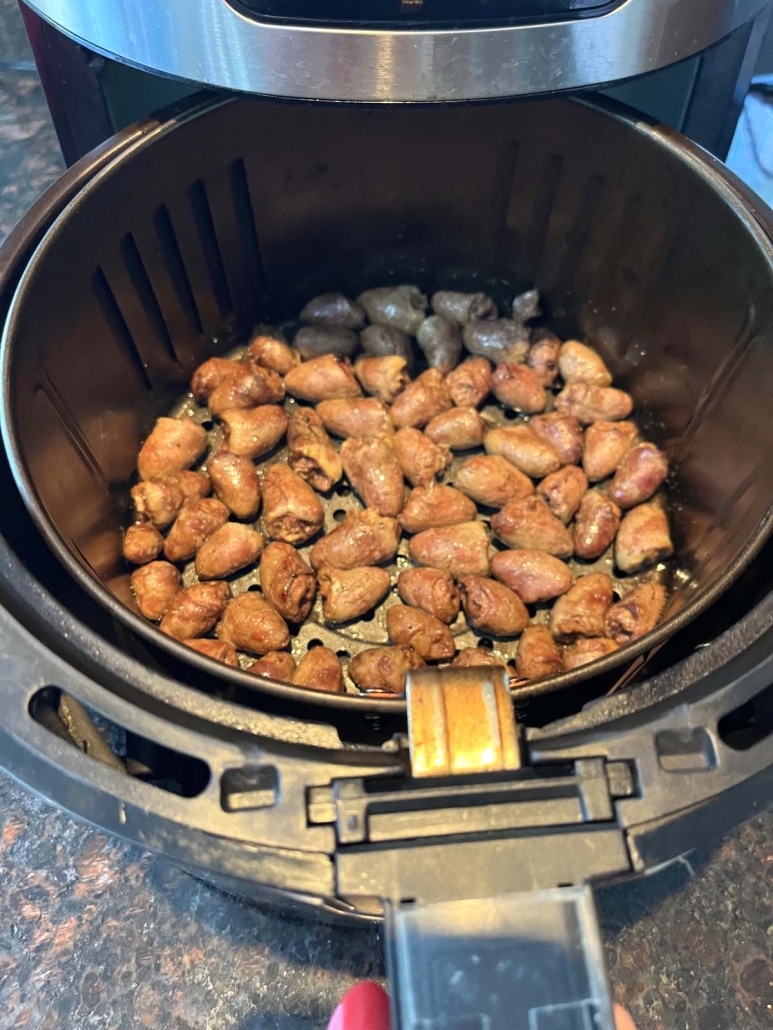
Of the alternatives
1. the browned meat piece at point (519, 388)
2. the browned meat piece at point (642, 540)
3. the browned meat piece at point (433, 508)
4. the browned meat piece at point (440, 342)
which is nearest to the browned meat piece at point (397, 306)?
the browned meat piece at point (440, 342)

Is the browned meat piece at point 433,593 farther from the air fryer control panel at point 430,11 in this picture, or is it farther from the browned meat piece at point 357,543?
the air fryer control panel at point 430,11

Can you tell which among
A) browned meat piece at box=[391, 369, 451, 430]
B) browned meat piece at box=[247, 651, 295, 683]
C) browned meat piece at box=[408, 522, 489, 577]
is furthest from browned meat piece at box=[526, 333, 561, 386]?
browned meat piece at box=[247, 651, 295, 683]

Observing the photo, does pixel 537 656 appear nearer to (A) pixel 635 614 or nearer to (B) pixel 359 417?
(A) pixel 635 614

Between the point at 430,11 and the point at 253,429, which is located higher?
the point at 430,11

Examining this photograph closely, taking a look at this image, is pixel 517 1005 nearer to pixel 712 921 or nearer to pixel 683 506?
pixel 712 921

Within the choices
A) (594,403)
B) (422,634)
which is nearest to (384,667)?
(422,634)

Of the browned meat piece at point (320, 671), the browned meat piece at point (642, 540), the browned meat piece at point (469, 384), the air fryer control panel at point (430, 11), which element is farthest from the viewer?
the browned meat piece at point (469, 384)
